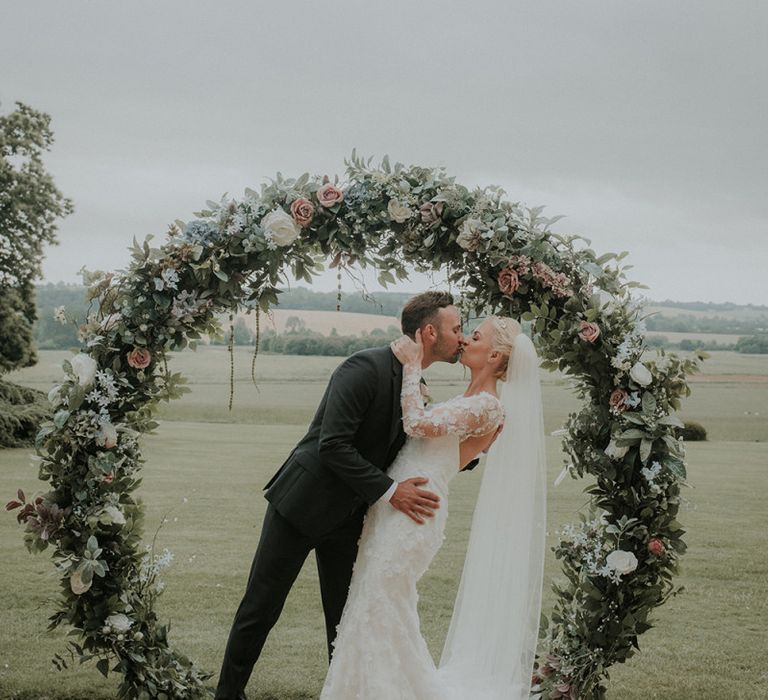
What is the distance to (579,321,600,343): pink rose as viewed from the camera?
5.14 meters

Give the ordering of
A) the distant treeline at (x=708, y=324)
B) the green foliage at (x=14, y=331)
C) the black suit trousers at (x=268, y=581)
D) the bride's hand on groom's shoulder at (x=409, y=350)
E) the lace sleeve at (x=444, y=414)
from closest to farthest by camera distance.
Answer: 1. the lace sleeve at (x=444, y=414)
2. the bride's hand on groom's shoulder at (x=409, y=350)
3. the black suit trousers at (x=268, y=581)
4. the green foliage at (x=14, y=331)
5. the distant treeline at (x=708, y=324)

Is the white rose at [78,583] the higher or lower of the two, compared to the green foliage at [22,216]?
lower

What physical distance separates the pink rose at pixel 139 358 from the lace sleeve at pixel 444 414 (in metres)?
1.48

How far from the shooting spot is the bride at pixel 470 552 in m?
4.88

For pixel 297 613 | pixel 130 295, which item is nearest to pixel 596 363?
pixel 130 295

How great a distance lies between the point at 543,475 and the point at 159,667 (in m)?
2.51

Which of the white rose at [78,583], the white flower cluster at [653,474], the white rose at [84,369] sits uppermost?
the white rose at [84,369]

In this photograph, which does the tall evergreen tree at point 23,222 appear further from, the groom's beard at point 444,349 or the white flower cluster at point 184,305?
the groom's beard at point 444,349

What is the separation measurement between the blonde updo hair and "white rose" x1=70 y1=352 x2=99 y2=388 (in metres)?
2.22

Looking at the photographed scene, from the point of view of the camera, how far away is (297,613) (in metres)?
8.65

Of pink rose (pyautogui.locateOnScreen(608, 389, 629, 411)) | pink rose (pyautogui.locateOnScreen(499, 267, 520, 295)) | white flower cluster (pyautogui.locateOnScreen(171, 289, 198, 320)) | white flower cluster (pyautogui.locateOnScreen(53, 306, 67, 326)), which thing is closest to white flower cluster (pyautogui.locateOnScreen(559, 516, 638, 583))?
pink rose (pyautogui.locateOnScreen(608, 389, 629, 411))

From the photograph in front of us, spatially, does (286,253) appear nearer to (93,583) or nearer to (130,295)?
(130,295)

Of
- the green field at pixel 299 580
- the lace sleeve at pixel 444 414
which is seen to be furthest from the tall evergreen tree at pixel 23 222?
the lace sleeve at pixel 444 414

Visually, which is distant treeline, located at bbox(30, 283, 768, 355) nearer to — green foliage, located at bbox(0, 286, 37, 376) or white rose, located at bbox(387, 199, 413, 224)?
green foliage, located at bbox(0, 286, 37, 376)
